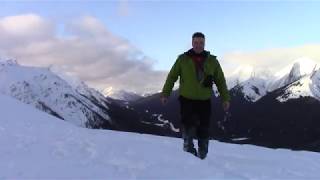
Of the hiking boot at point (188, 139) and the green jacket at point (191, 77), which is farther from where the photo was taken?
the hiking boot at point (188, 139)

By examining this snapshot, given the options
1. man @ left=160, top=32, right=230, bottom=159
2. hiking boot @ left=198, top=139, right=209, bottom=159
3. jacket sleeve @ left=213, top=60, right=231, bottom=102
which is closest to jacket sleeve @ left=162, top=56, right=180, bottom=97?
man @ left=160, top=32, right=230, bottom=159

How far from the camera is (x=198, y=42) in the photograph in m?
13.1

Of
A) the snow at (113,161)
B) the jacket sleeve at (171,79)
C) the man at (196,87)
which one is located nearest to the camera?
the snow at (113,161)

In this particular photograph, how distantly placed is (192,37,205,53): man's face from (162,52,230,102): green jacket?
0.27m

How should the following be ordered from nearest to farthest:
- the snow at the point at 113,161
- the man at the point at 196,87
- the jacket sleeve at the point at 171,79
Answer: the snow at the point at 113,161 → the man at the point at 196,87 → the jacket sleeve at the point at 171,79

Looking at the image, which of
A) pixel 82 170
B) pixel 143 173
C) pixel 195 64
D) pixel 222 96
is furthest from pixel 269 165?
pixel 82 170

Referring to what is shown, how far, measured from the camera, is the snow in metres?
10.7

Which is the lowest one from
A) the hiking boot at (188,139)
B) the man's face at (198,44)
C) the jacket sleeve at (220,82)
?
the hiking boot at (188,139)

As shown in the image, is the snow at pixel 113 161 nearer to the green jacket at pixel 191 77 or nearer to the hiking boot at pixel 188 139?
the hiking boot at pixel 188 139

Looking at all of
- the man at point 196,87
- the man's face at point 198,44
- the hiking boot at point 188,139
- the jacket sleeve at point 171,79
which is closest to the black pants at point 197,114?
the man at point 196,87

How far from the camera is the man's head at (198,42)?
1309cm

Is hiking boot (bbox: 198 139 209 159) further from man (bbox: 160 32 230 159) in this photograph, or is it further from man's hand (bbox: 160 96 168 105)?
man's hand (bbox: 160 96 168 105)

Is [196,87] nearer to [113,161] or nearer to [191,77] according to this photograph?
[191,77]

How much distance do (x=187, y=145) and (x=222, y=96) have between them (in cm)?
149
